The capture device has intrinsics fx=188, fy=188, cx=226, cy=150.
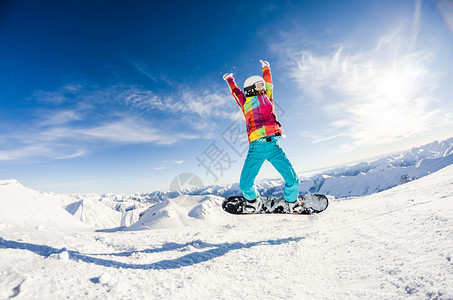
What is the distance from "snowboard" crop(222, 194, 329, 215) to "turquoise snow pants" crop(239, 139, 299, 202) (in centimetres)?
127

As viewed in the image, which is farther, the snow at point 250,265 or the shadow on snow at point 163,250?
the shadow on snow at point 163,250

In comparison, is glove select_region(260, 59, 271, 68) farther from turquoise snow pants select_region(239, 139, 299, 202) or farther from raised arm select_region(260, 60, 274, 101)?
turquoise snow pants select_region(239, 139, 299, 202)

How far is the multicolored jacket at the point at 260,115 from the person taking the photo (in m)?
5.10

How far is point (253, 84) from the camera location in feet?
17.6

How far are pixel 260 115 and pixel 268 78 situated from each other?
137cm

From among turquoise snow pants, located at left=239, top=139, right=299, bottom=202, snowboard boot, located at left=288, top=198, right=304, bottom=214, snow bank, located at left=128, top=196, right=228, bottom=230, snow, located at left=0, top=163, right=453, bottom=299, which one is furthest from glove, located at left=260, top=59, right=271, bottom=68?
snow bank, located at left=128, top=196, right=228, bottom=230

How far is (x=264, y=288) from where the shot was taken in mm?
3014

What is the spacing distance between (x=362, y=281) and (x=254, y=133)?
3623 millimetres

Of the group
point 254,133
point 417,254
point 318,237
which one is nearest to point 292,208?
point 318,237

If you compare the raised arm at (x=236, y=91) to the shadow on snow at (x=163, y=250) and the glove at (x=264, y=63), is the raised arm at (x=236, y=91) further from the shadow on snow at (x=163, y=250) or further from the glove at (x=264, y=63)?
the shadow on snow at (x=163, y=250)

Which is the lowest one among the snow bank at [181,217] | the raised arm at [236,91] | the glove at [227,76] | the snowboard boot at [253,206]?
the snow bank at [181,217]

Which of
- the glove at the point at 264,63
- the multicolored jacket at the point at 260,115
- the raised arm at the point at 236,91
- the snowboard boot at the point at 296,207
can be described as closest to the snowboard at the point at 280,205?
the snowboard boot at the point at 296,207

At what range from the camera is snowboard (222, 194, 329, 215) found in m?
6.53

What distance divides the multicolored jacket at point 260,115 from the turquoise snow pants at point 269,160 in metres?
0.28
